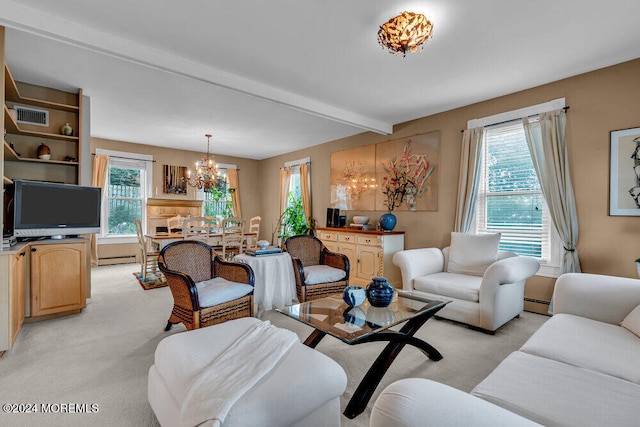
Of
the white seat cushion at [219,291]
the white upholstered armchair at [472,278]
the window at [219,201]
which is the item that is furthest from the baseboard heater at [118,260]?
the white upholstered armchair at [472,278]

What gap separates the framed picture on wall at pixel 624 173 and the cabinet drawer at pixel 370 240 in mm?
2538

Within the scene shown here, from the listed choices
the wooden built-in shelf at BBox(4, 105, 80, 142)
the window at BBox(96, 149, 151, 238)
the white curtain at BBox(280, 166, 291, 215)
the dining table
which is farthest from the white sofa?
the window at BBox(96, 149, 151, 238)

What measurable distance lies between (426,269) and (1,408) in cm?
359

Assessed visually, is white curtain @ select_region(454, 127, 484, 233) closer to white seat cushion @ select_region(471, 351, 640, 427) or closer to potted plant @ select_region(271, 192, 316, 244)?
white seat cushion @ select_region(471, 351, 640, 427)

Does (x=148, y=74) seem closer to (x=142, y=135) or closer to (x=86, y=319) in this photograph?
(x=86, y=319)

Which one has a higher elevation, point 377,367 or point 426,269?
point 426,269

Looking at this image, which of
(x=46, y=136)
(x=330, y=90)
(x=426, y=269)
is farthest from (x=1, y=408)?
(x=330, y=90)

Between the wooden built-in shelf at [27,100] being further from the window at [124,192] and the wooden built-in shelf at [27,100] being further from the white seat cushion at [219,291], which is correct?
the window at [124,192]

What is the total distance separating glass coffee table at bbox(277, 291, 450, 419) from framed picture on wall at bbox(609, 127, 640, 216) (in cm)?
225

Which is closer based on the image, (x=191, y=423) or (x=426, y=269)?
(x=191, y=423)

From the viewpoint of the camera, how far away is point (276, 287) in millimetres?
3547

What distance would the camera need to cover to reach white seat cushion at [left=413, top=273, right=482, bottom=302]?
9.87 feet

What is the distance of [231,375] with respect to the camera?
1.31 meters

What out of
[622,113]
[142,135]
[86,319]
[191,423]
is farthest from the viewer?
[142,135]
